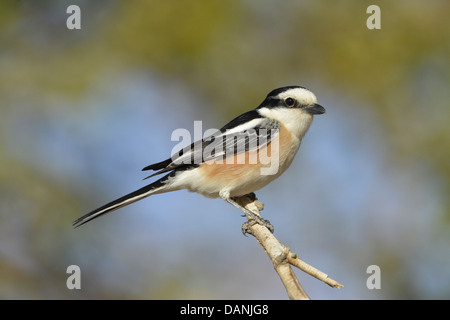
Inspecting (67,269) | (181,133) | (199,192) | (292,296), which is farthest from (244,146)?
(67,269)

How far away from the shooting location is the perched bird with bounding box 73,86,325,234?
141 inches

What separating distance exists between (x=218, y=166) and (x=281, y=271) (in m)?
1.18

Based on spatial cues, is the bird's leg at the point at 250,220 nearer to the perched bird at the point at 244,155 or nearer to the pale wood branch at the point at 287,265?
the perched bird at the point at 244,155

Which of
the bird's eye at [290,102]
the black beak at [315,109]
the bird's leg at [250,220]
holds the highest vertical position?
the bird's eye at [290,102]

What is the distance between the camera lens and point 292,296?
2.39m

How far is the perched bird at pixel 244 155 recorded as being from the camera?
3570 mm

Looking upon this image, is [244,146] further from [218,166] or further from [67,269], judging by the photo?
[67,269]

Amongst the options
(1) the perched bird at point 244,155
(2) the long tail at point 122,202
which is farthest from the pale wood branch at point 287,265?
(2) the long tail at point 122,202

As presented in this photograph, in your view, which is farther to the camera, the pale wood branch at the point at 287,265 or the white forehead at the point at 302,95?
the white forehead at the point at 302,95

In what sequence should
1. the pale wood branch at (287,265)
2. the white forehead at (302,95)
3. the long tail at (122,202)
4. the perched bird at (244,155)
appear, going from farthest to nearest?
the white forehead at (302,95) → the perched bird at (244,155) → the long tail at (122,202) → the pale wood branch at (287,265)

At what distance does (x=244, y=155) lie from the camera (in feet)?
11.8

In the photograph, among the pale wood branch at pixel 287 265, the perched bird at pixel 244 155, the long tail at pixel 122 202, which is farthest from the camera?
the perched bird at pixel 244 155

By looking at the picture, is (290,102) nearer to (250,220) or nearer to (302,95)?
(302,95)

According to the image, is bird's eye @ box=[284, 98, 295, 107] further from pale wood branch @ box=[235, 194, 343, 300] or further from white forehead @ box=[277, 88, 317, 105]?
pale wood branch @ box=[235, 194, 343, 300]
